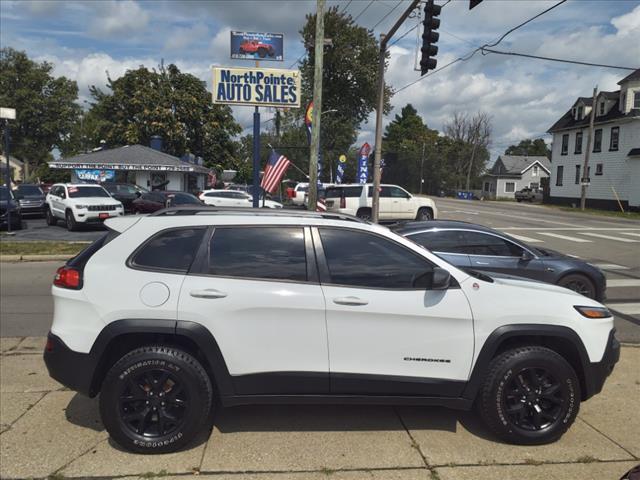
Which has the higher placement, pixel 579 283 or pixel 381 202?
pixel 381 202

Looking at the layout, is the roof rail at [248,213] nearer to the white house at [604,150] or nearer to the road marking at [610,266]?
the road marking at [610,266]

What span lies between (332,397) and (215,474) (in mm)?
909

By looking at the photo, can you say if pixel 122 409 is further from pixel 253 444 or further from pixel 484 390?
pixel 484 390

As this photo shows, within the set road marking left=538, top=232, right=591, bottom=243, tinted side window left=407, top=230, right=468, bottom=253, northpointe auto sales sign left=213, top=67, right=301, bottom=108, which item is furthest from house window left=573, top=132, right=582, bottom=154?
tinted side window left=407, top=230, right=468, bottom=253

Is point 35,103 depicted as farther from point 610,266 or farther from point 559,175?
point 610,266

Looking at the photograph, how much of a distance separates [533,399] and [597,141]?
45.6 meters

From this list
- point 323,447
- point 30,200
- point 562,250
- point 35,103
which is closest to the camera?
point 323,447

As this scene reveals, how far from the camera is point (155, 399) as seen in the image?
11.6 ft

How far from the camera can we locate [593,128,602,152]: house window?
139ft

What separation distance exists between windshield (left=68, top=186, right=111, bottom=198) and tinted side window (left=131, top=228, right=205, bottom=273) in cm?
1743

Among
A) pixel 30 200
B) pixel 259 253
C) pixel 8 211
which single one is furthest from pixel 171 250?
pixel 30 200

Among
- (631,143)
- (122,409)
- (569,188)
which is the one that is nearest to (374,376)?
(122,409)

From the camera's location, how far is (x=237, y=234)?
3770 millimetres

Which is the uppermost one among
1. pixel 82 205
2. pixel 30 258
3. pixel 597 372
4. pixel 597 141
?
pixel 597 141
